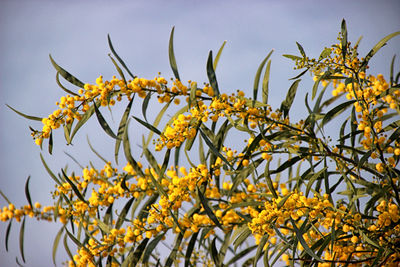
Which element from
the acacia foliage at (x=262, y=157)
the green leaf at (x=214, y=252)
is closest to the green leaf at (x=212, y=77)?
the acacia foliage at (x=262, y=157)

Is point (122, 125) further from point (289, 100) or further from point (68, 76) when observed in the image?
point (289, 100)

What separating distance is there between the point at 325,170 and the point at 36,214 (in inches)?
37.3

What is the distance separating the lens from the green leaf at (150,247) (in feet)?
3.43

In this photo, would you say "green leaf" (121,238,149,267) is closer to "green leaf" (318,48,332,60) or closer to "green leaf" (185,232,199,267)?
"green leaf" (185,232,199,267)

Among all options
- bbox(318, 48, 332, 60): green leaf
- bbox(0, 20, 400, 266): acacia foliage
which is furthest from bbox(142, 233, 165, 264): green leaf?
bbox(318, 48, 332, 60): green leaf

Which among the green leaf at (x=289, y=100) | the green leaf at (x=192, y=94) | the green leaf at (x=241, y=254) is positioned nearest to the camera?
the green leaf at (x=192, y=94)

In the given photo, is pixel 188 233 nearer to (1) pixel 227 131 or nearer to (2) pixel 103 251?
(2) pixel 103 251

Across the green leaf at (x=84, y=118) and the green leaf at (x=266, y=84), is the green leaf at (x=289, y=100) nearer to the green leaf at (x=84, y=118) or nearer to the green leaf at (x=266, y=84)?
the green leaf at (x=266, y=84)

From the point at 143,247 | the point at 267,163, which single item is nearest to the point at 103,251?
the point at 143,247

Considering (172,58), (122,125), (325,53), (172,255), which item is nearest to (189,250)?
(172,255)

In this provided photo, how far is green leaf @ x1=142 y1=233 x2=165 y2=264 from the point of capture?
1045mm

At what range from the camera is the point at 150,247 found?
41.4 inches

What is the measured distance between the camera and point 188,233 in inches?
49.0

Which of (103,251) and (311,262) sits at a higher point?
(103,251)
